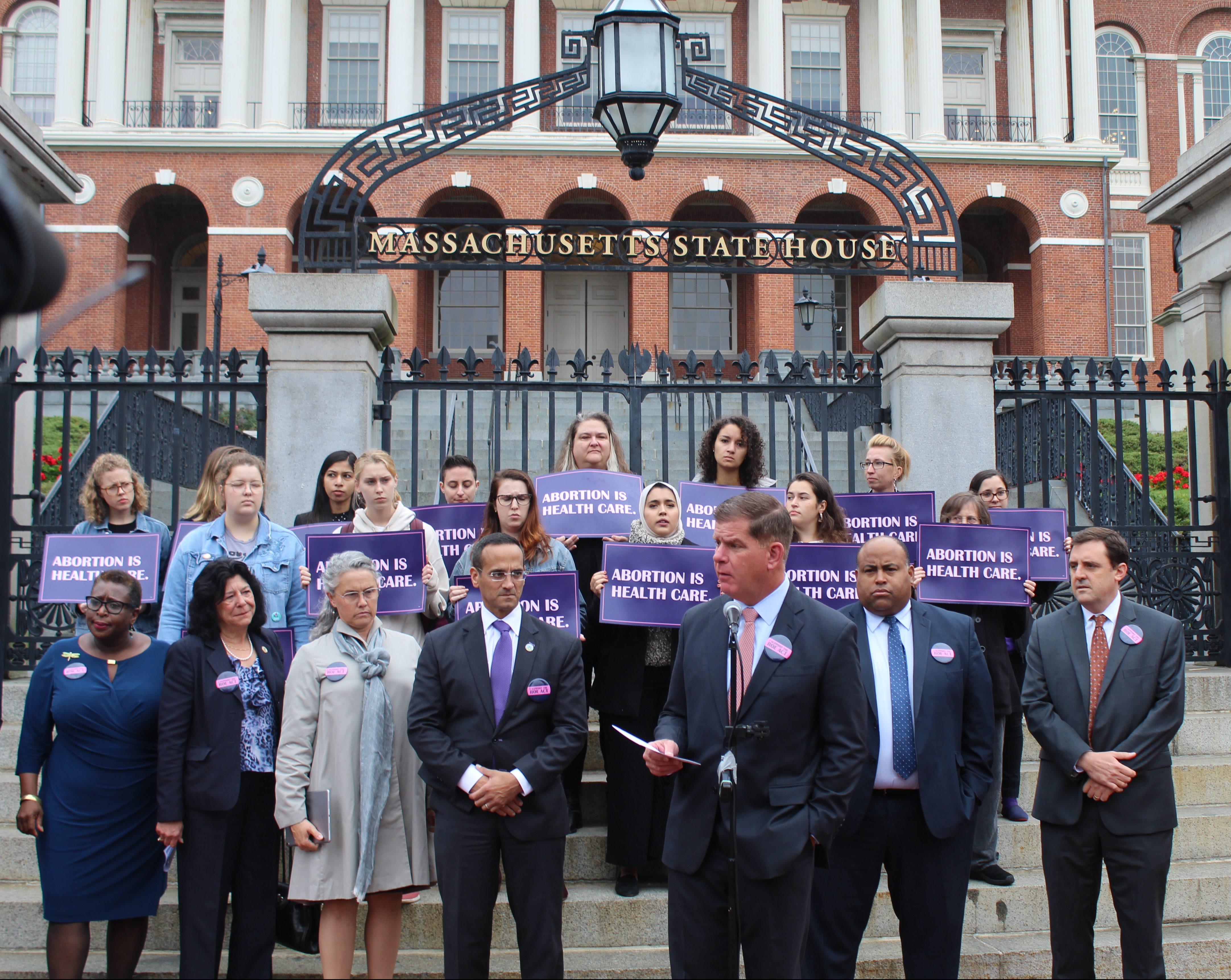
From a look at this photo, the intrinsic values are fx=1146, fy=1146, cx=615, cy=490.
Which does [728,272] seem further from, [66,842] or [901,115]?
[901,115]

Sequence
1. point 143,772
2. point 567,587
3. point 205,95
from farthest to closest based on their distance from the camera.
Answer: point 205,95 → point 567,587 → point 143,772

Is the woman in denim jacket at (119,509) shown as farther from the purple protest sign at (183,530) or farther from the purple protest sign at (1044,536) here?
the purple protest sign at (1044,536)

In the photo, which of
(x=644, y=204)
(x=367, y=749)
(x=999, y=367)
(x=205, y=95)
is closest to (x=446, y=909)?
(x=367, y=749)

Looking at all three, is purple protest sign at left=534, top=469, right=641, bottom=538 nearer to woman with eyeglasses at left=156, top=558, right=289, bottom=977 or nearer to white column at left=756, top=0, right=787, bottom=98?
woman with eyeglasses at left=156, top=558, right=289, bottom=977

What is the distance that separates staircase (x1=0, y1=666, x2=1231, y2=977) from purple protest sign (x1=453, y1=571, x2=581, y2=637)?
1.19 meters

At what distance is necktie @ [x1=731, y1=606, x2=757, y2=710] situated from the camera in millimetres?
3924

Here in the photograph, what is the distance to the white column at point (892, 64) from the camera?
34062mm

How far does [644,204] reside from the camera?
3381 centimetres

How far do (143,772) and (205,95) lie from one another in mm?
35713

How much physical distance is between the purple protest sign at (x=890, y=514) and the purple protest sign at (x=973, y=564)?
0.42m

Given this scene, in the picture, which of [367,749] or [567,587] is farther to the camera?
[567,587]

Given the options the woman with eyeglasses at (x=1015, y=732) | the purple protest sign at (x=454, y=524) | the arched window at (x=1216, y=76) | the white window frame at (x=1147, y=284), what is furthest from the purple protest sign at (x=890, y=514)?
the arched window at (x=1216, y=76)

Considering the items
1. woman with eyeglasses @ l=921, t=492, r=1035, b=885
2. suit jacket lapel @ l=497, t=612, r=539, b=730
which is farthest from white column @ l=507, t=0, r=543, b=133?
suit jacket lapel @ l=497, t=612, r=539, b=730

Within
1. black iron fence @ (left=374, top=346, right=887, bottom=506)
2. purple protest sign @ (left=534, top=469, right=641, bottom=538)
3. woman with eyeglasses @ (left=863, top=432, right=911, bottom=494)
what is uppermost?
black iron fence @ (left=374, top=346, right=887, bottom=506)
